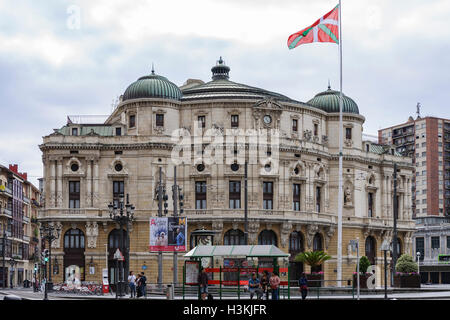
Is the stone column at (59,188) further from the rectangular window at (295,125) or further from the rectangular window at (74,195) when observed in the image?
the rectangular window at (295,125)

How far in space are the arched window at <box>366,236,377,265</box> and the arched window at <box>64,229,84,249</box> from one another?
33.0 metres

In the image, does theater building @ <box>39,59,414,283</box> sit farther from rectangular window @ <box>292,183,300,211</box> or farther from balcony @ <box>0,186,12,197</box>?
balcony @ <box>0,186,12,197</box>

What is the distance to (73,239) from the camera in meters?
83.6

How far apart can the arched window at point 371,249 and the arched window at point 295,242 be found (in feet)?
37.9

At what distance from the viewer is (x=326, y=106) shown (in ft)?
310

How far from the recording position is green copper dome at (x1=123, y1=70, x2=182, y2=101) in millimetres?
86125

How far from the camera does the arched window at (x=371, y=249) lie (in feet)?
310

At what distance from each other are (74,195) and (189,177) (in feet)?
39.2

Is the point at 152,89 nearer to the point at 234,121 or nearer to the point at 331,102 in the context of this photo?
the point at 234,121

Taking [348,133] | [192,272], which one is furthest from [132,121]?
[192,272]

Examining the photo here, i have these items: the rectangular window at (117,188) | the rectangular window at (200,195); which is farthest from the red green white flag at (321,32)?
the rectangular window at (117,188)

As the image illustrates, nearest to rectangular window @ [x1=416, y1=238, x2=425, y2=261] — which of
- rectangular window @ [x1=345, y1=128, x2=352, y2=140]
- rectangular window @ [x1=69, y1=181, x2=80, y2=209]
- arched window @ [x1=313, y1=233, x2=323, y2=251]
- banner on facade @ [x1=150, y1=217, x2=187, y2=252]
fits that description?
rectangular window @ [x1=345, y1=128, x2=352, y2=140]
